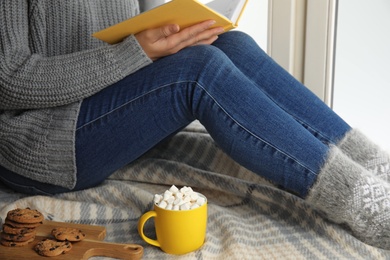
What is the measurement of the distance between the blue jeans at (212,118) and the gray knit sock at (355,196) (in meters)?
0.02

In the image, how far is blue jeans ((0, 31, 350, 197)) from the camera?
2.81ft

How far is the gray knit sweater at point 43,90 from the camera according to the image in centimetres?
92

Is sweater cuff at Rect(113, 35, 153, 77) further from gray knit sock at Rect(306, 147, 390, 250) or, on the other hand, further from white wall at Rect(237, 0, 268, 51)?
white wall at Rect(237, 0, 268, 51)

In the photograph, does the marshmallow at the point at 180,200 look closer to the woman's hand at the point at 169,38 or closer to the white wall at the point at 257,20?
the woman's hand at the point at 169,38

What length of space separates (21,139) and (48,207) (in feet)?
0.46

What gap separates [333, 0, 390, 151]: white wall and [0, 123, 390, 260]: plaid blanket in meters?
0.49

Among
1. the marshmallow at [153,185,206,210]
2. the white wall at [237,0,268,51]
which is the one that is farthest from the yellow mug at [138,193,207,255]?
the white wall at [237,0,268,51]

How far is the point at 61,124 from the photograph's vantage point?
0.93m

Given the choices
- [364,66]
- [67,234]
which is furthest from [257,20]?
[67,234]

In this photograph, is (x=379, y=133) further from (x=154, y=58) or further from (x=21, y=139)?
(x=21, y=139)

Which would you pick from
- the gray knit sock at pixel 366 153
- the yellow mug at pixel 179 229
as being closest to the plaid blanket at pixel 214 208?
the yellow mug at pixel 179 229

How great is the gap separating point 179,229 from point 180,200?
0.04 meters

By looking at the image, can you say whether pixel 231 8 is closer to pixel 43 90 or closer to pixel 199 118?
pixel 199 118

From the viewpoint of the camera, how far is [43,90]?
3.02 feet
